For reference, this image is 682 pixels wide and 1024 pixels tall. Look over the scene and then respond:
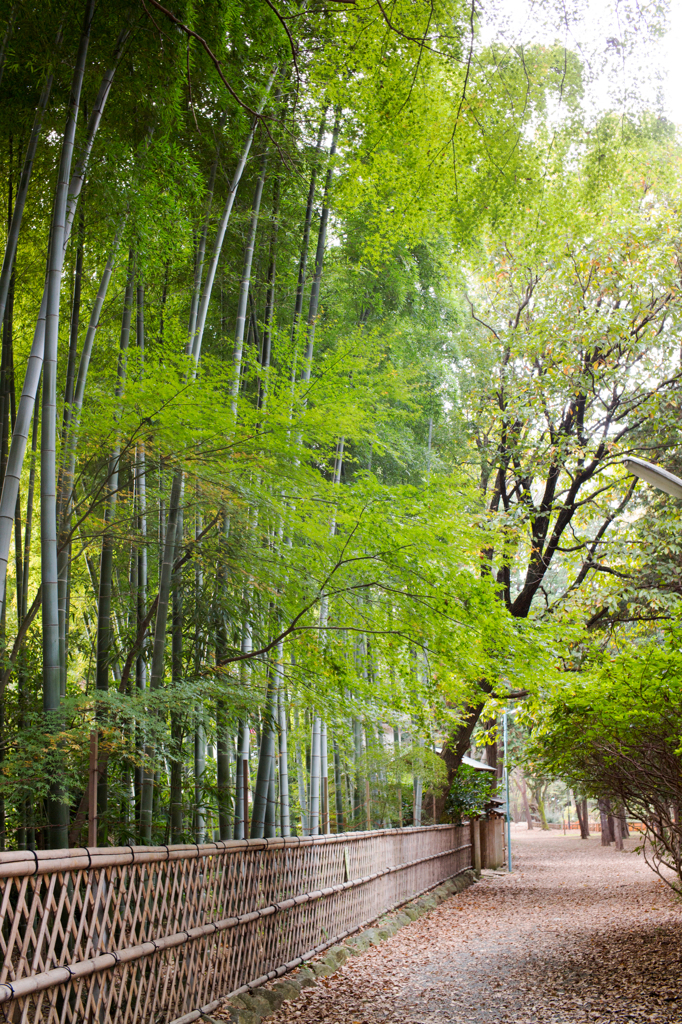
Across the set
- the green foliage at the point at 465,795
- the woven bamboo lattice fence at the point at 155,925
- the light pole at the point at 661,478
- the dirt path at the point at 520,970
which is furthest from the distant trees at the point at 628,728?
the green foliage at the point at 465,795

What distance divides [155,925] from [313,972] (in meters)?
2.10

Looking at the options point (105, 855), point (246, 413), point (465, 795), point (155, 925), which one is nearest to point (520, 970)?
point (155, 925)

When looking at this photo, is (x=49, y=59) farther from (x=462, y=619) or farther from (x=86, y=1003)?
(x=86, y=1003)

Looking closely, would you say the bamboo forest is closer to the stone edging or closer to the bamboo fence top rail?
the bamboo fence top rail

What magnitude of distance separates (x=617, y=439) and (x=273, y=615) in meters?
5.73

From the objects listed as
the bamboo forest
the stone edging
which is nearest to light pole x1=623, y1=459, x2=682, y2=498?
the bamboo forest

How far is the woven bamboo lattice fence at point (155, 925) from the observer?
7.22 feet

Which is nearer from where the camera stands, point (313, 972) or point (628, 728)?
point (313, 972)

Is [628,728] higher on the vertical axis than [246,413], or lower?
lower

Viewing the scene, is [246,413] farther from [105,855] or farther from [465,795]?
[465,795]

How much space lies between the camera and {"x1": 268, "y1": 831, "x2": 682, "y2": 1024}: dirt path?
3.88 metres

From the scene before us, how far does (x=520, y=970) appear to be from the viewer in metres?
4.88

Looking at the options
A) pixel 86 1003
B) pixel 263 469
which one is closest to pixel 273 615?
pixel 263 469

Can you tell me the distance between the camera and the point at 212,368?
182 inches
